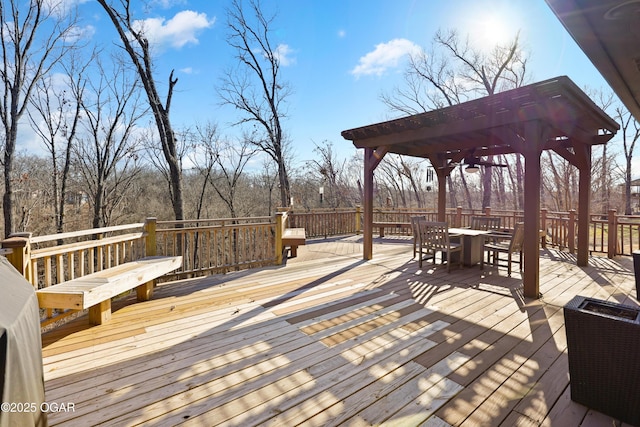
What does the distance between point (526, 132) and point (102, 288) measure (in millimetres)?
5144

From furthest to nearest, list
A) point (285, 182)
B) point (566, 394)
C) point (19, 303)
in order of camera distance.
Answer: point (285, 182)
point (566, 394)
point (19, 303)

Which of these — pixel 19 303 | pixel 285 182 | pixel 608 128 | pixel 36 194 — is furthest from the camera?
pixel 285 182

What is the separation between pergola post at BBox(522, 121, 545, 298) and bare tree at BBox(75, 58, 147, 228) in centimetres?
1355

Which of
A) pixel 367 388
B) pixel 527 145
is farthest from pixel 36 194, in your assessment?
pixel 527 145

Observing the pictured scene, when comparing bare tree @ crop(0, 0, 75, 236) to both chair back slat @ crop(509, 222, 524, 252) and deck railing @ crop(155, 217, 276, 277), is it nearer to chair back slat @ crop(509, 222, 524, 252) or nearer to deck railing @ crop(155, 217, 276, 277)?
deck railing @ crop(155, 217, 276, 277)

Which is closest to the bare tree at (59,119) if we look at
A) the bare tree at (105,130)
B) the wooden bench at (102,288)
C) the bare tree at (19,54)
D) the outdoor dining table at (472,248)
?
the bare tree at (105,130)

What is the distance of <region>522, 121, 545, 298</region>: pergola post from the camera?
3832 millimetres

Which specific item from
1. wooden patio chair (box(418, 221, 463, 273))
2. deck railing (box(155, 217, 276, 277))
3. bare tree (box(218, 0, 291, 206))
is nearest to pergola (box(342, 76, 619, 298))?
wooden patio chair (box(418, 221, 463, 273))

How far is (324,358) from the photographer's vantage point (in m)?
2.36

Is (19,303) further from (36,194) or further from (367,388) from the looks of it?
(36,194)

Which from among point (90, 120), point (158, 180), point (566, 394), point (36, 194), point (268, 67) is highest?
point (268, 67)

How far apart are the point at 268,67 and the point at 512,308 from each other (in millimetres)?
12920

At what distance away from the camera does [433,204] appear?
24.9m

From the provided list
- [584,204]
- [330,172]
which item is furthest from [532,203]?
[330,172]
